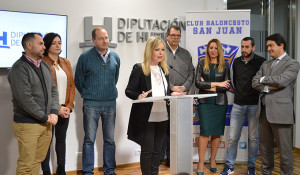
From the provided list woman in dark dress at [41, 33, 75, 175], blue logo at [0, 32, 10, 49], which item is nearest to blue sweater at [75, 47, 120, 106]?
woman in dark dress at [41, 33, 75, 175]

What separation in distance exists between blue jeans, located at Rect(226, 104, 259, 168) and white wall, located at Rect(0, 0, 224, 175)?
1.40 metres

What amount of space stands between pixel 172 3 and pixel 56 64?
2174 mm

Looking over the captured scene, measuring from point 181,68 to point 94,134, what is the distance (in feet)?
4.86

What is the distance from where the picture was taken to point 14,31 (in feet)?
12.2

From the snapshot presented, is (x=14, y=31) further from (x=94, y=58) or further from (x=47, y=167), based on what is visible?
(x=47, y=167)

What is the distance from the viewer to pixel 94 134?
3836mm

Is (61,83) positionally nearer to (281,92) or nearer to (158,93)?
→ (158,93)

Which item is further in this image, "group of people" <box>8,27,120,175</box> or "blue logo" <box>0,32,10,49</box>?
"blue logo" <box>0,32,10,49</box>

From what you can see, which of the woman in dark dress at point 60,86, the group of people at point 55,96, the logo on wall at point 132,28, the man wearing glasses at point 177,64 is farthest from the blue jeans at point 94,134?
the logo on wall at point 132,28

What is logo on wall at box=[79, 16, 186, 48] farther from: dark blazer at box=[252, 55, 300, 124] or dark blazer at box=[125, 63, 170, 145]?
dark blazer at box=[252, 55, 300, 124]

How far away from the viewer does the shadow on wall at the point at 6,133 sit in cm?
377

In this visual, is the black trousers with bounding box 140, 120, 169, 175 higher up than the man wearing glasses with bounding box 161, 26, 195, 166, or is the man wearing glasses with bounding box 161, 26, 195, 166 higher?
the man wearing glasses with bounding box 161, 26, 195, 166

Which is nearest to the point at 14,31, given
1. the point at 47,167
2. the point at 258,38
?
the point at 47,167

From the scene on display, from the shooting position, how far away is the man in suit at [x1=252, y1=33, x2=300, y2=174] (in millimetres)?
3510
